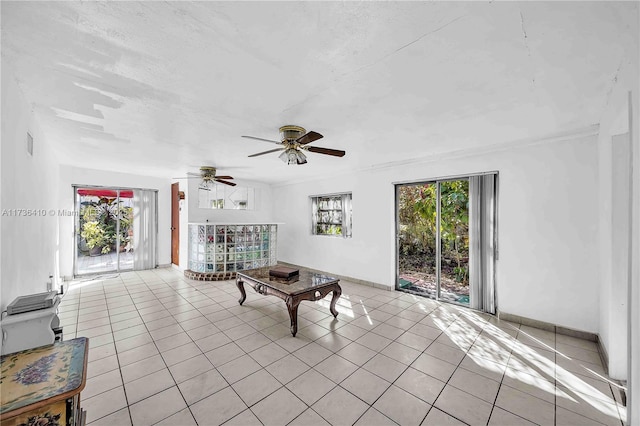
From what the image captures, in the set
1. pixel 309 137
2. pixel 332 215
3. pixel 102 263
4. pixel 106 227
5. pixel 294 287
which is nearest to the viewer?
pixel 309 137

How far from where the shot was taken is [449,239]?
170 inches

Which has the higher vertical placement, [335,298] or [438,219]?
[438,219]

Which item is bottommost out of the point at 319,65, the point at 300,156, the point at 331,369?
the point at 331,369

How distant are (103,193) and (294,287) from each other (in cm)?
606

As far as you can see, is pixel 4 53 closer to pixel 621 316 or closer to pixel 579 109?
pixel 579 109

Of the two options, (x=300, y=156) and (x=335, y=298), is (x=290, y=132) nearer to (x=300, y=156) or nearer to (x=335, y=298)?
(x=300, y=156)

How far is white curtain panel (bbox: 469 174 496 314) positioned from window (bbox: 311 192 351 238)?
2.45 meters

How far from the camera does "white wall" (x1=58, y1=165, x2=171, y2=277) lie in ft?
17.5

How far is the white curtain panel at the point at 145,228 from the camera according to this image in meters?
6.37

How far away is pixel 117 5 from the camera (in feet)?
3.91

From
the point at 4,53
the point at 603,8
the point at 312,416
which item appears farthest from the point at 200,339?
the point at 603,8

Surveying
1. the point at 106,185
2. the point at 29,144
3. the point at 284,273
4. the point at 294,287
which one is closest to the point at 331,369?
the point at 294,287

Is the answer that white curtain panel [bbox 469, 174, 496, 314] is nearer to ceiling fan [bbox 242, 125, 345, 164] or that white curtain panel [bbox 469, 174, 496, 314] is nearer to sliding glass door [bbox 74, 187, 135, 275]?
ceiling fan [bbox 242, 125, 345, 164]

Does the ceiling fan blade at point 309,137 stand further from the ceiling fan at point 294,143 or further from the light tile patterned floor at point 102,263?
the light tile patterned floor at point 102,263
